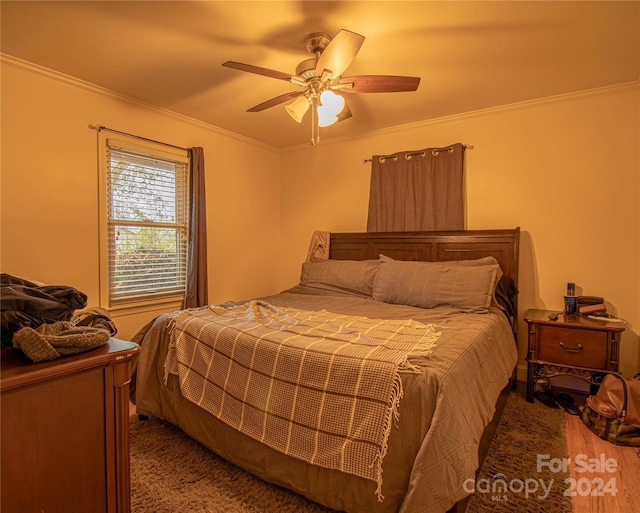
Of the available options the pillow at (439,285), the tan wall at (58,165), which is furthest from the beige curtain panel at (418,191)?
the tan wall at (58,165)

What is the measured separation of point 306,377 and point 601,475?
163cm

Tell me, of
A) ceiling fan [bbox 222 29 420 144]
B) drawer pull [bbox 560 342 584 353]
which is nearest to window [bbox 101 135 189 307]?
ceiling fan [bbox 222 29 420 144]

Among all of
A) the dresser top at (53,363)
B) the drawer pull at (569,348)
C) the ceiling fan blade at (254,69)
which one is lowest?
the drawer pull at (569,348)

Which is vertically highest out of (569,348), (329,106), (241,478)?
(329,106)

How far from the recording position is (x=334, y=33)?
201 centimetres

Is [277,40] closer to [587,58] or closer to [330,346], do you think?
[330,346]

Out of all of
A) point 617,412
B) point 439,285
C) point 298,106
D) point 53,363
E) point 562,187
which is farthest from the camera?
point 562,187

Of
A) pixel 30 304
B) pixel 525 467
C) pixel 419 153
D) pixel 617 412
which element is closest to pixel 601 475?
pixel 525 467

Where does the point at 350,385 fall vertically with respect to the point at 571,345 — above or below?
above

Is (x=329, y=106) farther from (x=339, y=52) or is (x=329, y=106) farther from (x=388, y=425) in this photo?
(x=388, y=425)

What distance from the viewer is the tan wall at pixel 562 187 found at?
260 cm

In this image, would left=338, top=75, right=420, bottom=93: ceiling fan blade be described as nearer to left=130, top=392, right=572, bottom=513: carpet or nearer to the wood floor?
left=130, top=392, right=572, bottom=513: carpet

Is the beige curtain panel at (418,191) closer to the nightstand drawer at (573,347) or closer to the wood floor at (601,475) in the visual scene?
the nightstand drawer at (573,347)

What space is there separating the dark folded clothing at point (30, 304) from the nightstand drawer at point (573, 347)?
2777mm
